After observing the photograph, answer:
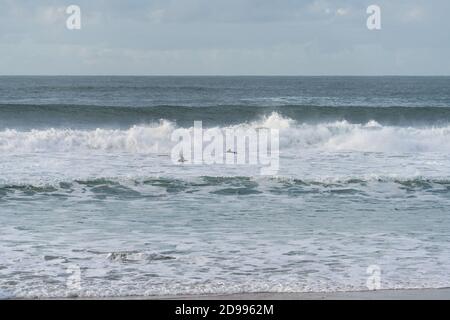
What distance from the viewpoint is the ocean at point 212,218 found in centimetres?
784

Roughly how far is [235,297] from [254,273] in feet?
3.38

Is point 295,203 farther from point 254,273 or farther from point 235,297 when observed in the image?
point 235,297

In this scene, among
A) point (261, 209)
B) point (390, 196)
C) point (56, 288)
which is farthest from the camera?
point (390, 196)

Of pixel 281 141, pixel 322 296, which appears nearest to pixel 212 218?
pixel 322 296

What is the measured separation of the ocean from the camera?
784 centimetres

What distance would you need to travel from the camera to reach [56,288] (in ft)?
24.0

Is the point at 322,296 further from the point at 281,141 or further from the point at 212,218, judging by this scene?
the point at 281,141

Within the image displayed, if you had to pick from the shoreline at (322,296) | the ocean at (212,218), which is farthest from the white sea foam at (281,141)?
the shoreline at (322,296)

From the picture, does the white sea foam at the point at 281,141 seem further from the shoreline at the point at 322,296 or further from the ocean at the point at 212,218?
the shoreline at the point at 322,296

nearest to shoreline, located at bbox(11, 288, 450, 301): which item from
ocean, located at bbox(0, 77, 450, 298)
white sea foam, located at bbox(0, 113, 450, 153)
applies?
ocean, located at bbox(0, 77, 450, 298)

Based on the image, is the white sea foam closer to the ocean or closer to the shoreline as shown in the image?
the ocean

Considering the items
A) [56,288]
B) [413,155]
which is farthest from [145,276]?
[413,155]

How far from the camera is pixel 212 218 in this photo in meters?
11.4
